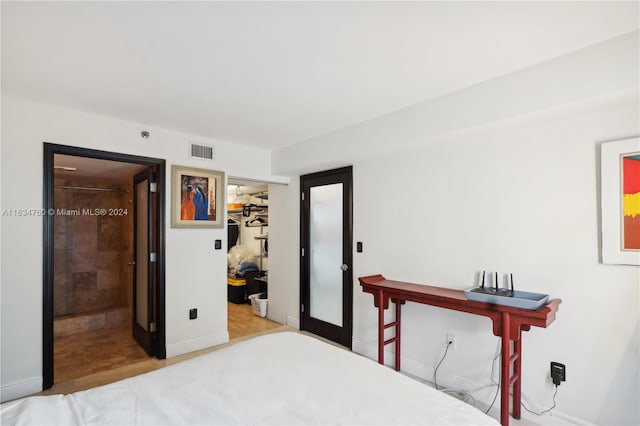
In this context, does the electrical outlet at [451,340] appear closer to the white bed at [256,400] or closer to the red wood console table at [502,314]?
the red wood console table at [502,314]

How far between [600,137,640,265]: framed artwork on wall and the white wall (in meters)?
3.56

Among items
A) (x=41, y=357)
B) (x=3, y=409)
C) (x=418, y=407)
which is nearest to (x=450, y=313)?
(x=418, y=407)

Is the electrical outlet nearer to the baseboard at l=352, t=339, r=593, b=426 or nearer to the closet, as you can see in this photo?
the baseboard at l=352, t=339, r=593, b=426

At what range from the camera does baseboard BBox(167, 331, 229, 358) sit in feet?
11.2

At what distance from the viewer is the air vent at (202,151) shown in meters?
3.60

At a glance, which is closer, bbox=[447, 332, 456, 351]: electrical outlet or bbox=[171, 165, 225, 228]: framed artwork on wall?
bbox=[447, 332, 456, 351]: electrical outlet

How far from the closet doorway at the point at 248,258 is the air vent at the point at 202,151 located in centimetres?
73

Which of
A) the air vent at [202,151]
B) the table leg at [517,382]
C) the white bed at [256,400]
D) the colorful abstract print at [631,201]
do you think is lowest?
the table leg at [517,382]

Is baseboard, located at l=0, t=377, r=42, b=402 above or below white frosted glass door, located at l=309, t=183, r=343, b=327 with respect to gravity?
below

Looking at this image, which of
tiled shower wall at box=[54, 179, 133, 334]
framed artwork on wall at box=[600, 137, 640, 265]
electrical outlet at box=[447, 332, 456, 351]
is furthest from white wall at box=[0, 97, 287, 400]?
framed artwork on wall at box=[600, 137, 640, 265]

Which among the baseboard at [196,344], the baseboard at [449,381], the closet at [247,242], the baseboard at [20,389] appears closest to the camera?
the baseboard at [449,381]

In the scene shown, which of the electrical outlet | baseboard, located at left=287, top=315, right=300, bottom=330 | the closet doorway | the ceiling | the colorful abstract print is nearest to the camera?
the ceiling

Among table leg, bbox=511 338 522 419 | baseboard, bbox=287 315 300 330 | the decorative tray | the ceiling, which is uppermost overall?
the ceiling

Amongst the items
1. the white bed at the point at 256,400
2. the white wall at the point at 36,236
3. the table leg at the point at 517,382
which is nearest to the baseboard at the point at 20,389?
the white wall at the point at 36,236
